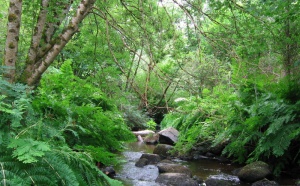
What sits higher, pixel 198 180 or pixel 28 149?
pixel 28 149

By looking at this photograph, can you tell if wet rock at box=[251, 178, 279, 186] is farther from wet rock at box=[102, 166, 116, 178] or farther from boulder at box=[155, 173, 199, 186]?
wet rock at box=[102, 166, 116, 178]

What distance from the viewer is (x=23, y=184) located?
4.74ft

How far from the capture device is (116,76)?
3869 millimetres

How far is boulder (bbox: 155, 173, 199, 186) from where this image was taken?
5.93 m

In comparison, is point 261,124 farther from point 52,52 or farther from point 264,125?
point 52,52

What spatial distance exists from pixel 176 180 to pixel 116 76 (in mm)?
3010

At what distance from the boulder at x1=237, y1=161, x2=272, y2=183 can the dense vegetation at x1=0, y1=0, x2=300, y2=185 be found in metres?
0.23

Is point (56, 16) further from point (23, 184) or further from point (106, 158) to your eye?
point (23, 184)

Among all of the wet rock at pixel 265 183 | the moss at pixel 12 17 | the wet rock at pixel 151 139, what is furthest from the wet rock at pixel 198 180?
the wet rock at pixel 151 139

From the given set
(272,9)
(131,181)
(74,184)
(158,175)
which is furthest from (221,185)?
(74,184)

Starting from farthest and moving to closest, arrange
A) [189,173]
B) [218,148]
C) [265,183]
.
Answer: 1. [218,148]
2. [189,173]
3. [265,183]

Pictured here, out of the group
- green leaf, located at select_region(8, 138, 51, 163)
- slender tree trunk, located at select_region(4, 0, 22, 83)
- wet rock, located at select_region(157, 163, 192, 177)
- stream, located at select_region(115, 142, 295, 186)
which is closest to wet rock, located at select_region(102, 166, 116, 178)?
stream, located at select_region(115, 142, 295, 186)

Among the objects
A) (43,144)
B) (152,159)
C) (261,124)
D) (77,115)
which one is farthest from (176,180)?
(43,144)

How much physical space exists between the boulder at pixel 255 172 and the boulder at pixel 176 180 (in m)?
0.98
